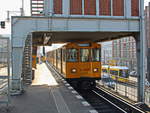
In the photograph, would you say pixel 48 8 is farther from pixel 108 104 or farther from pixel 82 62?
pixel 108 104

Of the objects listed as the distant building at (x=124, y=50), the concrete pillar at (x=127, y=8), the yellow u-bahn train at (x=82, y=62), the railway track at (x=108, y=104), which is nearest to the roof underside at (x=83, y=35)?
the yellow u-bahn train at (x=82, y=62)

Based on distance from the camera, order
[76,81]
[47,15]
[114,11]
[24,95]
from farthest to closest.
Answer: [76,81] < [114,11] < [47,15] < [24,95]

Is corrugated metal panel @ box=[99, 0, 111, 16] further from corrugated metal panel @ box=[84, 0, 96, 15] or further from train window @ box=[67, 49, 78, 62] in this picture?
train window @ box=[67, 49, 78, 62]

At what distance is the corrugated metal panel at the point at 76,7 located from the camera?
11.3 metres

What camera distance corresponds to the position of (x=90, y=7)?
11445 mm

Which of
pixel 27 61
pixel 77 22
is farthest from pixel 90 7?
pixel 27 61

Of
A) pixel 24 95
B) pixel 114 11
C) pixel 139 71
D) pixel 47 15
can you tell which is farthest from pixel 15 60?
pixel 139 71

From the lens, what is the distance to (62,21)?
10984mm

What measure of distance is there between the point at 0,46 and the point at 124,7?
723cm

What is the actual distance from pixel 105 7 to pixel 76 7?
1521 mm

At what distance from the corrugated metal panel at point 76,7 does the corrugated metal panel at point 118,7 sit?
181 centimetres

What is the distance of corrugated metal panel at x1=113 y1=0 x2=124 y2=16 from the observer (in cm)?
1166

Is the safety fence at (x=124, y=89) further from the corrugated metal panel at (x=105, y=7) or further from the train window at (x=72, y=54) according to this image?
the corrugated metal panel at (x=105, y=7)

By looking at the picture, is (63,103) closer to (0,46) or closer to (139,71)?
(0,46)
